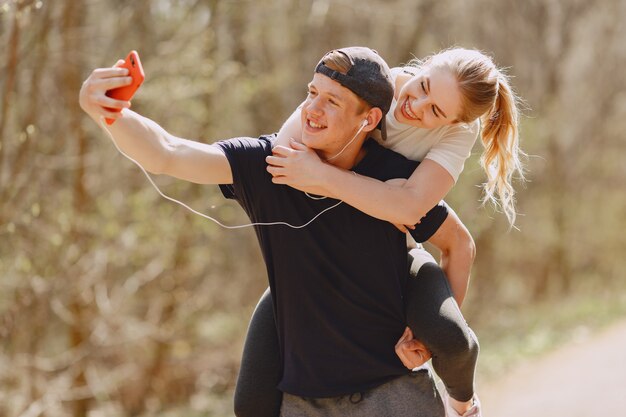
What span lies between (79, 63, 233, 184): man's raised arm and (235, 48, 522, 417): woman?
188mm

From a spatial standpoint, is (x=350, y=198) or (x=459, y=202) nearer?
(x=350, y=198)

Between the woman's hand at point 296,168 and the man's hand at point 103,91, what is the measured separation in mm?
500

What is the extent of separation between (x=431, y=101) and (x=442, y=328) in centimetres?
73

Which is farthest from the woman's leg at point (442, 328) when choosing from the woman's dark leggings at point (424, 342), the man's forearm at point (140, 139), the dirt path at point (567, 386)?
the dirt path at point (567, 386)

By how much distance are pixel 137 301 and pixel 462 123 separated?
7.73m

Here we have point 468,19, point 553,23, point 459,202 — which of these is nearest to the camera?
point 459,202

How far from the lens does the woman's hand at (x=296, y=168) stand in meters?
2.59

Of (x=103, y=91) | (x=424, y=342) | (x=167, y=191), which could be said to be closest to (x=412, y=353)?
(x=424, y=342)

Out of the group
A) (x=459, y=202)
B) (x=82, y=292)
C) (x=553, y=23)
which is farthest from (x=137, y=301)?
(x=553, y=23)

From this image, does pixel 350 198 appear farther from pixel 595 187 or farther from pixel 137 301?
pixel 595 187

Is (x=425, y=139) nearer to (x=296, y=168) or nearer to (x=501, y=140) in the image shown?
(x=501, y=140)

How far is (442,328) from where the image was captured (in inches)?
106

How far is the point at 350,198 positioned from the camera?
2596 millimetres

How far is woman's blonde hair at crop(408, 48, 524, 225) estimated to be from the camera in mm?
2754
